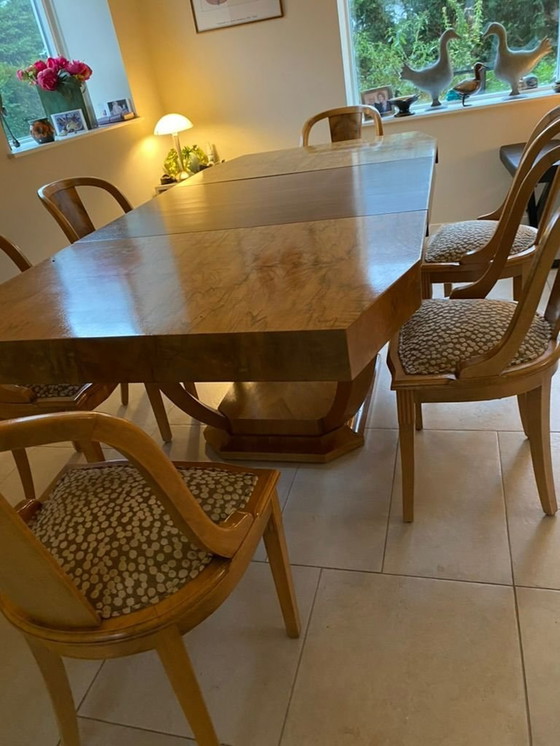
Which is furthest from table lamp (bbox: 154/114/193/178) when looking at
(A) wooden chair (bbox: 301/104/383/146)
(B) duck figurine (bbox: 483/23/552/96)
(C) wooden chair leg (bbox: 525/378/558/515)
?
(C) wooden chair leg (bbox: 525/378/558/515)

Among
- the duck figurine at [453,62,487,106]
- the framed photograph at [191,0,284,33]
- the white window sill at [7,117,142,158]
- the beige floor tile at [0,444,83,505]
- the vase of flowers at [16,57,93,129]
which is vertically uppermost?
the framed photograph at [191,0,284,33]

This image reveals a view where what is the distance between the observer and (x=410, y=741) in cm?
104

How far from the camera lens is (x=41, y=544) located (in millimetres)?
696

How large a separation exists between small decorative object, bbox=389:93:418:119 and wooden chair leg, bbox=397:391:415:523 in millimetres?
2702

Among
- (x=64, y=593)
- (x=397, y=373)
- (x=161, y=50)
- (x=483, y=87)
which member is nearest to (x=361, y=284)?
(x=397, y=373)

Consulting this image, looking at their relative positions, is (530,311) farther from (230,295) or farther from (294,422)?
(294,422)

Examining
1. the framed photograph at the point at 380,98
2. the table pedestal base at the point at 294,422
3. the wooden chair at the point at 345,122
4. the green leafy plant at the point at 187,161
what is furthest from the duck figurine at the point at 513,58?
the table pedestal base at the point at 294,422

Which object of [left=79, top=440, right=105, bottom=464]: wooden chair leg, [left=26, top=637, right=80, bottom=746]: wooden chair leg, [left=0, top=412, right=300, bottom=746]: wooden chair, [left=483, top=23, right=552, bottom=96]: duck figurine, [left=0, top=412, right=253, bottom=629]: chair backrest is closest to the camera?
[left=0, top=412, right=253, bottom=629]: chair backrest

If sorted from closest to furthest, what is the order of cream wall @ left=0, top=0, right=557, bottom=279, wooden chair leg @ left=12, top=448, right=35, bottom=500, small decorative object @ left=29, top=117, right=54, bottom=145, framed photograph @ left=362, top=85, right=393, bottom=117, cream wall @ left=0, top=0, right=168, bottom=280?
wooden chair leg @ left=12, top=448, right=35, bottom=500 → cream wall @ left=0, top=0, right=168, bottom=280 → small decorative object @ left=29, top=117, right=54, bottom=145 → cream wall @ left=0, top=0, right=557, bottom=279 → framed photograph @ left=362, top=85, right=393, bottom=117

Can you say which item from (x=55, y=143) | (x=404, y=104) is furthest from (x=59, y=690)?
(x=404, y=104)

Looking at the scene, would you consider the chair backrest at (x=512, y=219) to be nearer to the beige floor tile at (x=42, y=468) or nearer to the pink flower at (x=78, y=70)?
the beige floor tile at (x=42, y=468)

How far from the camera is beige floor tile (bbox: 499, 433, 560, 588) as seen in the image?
4.31 ft

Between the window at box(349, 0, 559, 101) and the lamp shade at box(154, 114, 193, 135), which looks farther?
the lamp shade at box(154, 114, 193, 135)

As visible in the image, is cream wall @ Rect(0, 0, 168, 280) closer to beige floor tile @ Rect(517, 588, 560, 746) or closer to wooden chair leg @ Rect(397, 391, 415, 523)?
wooden chair leg @ Rect(397, 391, 415, 523)
